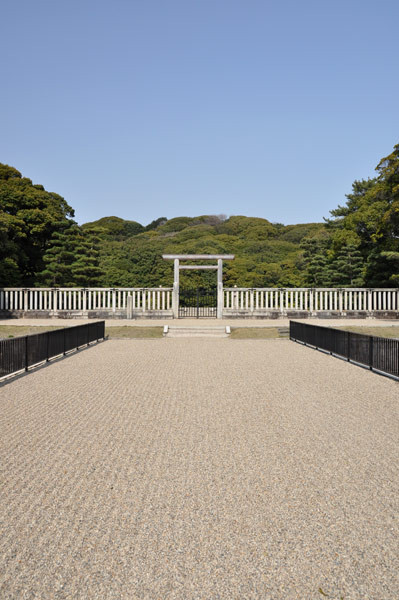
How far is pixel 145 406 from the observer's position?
20.3 feet

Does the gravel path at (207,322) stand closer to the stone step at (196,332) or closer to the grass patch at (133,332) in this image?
the stone step at (196,332)

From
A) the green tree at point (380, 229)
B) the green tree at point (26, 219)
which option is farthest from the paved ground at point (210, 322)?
the green tree at point (26, 219)

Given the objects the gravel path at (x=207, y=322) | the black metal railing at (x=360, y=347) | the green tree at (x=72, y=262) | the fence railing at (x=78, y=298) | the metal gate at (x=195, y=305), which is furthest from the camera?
the green tree at (x=72, y=262)

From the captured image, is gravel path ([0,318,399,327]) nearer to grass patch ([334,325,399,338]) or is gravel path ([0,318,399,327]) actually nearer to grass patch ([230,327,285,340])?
grass patch ([334,325,399,338])

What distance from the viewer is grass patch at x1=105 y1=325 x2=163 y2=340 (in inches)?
645

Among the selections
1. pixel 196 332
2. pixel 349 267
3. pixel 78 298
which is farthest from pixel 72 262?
pixel 349 267

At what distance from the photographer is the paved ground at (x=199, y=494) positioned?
2365 mm

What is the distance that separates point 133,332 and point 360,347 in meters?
9.80

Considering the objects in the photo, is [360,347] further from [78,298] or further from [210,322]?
[78,298]

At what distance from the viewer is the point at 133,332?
56.7ft

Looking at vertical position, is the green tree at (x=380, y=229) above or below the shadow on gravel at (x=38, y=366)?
above

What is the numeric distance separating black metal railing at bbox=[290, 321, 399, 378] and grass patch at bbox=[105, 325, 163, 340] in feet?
19.8

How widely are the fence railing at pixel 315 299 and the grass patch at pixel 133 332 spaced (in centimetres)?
548

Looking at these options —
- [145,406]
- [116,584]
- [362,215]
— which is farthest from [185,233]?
[116,584]
